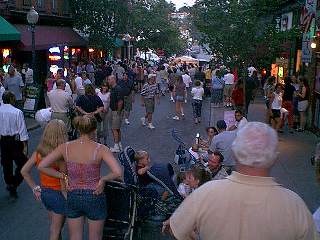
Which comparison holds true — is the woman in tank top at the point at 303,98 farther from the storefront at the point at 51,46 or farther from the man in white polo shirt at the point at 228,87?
the storefront at the point at 51,46

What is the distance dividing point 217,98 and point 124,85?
32.1 feet

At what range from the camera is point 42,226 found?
732 centimetres

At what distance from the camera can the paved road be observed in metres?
7.36

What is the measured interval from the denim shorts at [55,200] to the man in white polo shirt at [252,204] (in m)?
2.80

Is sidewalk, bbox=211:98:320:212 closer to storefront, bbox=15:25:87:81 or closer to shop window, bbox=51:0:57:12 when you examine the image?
storefront, bbox=15:25:87:81

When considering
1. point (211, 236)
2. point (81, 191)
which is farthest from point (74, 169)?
point (211, 236)

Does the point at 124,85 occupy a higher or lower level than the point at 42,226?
higher

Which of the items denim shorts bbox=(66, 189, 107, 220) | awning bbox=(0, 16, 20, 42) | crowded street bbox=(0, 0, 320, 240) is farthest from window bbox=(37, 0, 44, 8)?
denim shorts bbox=(66, 189, 107, 220)

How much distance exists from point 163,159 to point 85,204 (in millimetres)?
7048

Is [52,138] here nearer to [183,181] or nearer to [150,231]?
[150,231]

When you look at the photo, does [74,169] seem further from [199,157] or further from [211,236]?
[199,157]

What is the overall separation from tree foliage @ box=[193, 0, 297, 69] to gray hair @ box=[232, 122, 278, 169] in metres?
12.4

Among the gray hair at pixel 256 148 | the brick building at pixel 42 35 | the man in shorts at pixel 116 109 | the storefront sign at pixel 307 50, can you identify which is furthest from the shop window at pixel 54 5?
the gray hair at pixel 256 148

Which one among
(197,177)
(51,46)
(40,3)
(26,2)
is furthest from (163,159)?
(40,3)
